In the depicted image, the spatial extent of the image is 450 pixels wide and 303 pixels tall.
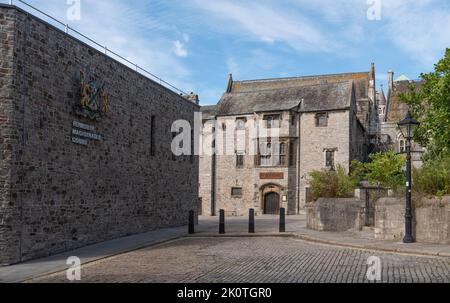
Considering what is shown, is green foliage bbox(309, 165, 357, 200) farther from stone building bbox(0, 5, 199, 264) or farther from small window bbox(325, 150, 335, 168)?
small window bbox(325, 150, 335, 168)

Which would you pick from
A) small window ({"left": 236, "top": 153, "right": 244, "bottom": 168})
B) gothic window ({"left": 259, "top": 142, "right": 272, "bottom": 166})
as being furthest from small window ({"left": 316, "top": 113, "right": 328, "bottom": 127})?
small window ({"left": 236, "top": 153, "right": 244, "bottom": 168})

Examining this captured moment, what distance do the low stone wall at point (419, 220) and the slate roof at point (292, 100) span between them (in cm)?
1957

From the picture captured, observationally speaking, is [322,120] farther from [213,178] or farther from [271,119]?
[213,178]

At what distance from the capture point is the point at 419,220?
1505cm

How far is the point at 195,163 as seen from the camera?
2541 cm

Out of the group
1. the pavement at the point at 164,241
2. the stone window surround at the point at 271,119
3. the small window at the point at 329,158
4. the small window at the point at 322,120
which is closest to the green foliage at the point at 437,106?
the pavement at the point at 164,241

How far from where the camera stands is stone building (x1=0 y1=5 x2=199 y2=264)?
12.0 m

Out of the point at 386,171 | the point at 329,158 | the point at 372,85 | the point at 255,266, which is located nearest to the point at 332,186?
the point at 386,171

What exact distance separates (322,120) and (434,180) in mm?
20474

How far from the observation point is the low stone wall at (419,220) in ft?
47.7

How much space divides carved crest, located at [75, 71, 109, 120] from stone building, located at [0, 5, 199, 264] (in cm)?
3

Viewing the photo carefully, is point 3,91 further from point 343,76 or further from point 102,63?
point 343,76

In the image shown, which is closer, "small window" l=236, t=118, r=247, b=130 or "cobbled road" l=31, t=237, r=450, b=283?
"cobbled road" l=31, t=237, r=450, b=283
